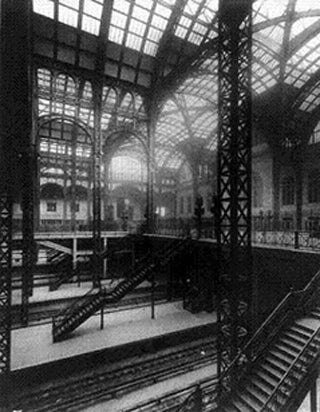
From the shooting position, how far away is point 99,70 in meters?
20.7

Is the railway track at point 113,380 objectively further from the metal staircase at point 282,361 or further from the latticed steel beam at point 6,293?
the metal staircase at point 282,361

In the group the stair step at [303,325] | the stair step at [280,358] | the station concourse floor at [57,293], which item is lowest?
the station concourse floor at [57,293]

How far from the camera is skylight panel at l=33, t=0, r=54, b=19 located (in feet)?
57.1

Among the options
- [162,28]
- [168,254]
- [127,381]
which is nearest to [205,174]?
[162,28]

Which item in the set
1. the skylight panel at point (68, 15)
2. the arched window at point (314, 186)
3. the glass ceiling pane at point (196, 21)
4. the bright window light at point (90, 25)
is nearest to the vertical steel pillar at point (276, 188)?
the arched window at point (314, 186)

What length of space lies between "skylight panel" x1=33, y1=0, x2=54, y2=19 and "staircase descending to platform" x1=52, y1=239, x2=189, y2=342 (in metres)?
17.0

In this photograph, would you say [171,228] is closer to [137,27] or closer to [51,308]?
[51,308]

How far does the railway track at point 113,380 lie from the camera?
9.21 metres

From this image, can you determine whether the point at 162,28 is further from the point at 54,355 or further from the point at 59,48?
the point at 54,355

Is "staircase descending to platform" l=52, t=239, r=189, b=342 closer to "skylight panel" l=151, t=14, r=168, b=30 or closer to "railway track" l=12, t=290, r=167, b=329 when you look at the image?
"railway track" l=12, t=290, r=167, b=329

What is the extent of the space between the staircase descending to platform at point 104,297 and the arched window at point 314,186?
38.3 feet

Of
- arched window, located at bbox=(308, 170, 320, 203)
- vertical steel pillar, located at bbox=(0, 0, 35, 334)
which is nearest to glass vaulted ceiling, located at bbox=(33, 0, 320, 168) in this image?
arched window, located at bbox=(308, 170, 320, 203)

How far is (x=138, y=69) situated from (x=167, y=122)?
372 inches

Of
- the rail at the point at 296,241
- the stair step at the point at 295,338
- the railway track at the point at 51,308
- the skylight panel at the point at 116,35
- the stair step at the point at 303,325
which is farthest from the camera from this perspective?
the skylight panel at the point at 116,35
